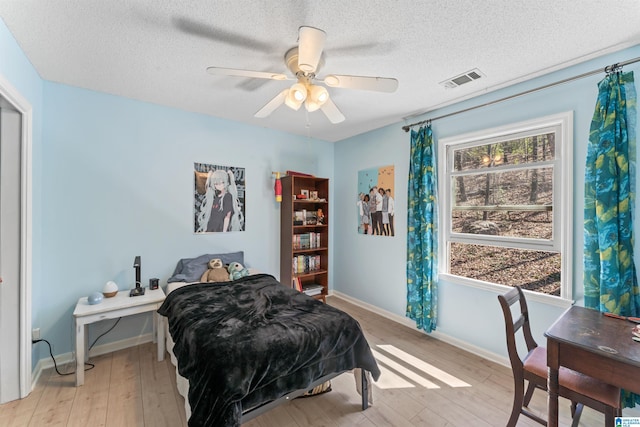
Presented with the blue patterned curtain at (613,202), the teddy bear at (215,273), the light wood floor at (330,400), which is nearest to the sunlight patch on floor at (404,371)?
the light wood floor at (330,400)

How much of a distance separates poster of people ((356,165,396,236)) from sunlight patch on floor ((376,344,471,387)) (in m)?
1.39

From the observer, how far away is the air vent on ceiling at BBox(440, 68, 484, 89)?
2.21 metres

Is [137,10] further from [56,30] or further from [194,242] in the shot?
[194,242]

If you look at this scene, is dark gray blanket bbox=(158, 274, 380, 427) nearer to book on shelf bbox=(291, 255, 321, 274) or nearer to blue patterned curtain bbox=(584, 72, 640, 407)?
book on shelf bbox=(291, 255, 321, 274)

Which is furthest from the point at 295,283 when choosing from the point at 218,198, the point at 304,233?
the point at 218,198

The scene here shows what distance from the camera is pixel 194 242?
3131 millimetres

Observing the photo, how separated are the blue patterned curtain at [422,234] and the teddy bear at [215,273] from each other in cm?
213

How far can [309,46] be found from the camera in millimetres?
1466

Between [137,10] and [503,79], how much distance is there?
2.78 meters

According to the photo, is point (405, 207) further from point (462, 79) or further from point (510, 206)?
point (462, 79)

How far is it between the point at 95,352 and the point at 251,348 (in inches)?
83.7

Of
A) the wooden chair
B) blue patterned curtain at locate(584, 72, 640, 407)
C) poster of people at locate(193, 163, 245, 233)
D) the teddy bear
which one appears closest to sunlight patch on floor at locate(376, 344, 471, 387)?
the wooden chair

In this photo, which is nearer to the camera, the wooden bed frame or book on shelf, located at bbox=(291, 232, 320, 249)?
the wooden bed frame

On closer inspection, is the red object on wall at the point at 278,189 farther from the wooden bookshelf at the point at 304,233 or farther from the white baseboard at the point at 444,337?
the white baseboard at the point at 444,337
